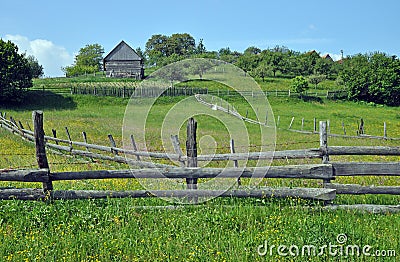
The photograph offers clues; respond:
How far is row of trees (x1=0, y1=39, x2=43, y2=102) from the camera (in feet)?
166

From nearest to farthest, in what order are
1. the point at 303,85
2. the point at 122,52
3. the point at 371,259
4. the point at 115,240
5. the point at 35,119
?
the point at 371,259
the point at 115,240
the point at 35,119
the point at 303,85
the point at 122,52

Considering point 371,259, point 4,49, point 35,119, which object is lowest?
point 371,259

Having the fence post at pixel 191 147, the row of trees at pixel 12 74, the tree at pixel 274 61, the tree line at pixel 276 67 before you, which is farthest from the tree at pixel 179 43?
the fence post at pixel 191 147

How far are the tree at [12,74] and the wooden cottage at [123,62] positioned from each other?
20672 millimetres

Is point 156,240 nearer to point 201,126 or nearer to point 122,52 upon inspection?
point 201,126

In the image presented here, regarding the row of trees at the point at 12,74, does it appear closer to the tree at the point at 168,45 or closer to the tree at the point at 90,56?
the tree at the point at 168,45

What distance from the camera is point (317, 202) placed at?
8125 mm

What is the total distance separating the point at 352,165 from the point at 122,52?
71.0m

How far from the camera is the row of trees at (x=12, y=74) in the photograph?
166ft

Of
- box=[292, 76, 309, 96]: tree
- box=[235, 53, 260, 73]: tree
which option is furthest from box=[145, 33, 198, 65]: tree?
box=[292, 76, 309, 96]: tree

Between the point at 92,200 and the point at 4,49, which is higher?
the point at 4,49

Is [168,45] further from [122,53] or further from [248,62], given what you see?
[122,53]

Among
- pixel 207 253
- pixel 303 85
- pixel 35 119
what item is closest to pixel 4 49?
pixel 303 85

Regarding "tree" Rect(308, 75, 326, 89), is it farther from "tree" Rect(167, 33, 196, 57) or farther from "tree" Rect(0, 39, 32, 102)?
"tree" Rect(0, 39, 32, 102)
